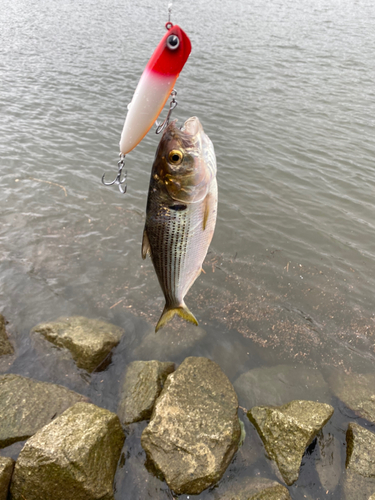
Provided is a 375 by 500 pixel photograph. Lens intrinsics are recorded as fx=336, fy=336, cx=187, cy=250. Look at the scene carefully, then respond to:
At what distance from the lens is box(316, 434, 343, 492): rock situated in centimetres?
428

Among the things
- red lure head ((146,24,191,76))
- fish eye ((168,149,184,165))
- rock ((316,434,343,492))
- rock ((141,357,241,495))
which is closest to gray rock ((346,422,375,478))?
rock ((316,434,343,492))

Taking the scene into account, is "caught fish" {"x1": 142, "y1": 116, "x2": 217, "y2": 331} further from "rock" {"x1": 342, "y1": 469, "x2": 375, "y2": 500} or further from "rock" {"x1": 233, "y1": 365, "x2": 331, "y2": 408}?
"rock" {"x1": 342, "y1": 469, "x2": 375, "y2": 500}

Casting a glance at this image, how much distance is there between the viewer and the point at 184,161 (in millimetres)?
2789

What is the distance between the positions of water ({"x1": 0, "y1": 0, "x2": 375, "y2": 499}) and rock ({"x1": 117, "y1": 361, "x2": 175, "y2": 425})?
0.29 meters

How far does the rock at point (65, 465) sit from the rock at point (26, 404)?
656 mm

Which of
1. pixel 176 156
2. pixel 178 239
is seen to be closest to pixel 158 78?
pixel 176 156

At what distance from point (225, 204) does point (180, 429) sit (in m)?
6.49

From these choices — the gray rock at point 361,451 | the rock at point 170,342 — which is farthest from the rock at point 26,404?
the gray rock at point 361,451

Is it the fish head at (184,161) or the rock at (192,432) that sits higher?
the fish head at (184,161)

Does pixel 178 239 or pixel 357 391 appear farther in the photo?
pixel 357 391

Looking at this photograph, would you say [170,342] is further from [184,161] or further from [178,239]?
[184,161]

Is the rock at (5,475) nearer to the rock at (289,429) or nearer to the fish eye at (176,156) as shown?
the rock at (289,429)

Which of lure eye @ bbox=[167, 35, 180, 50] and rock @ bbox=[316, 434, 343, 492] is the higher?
lure eye @ bbox=[167, 35, 180, 50]

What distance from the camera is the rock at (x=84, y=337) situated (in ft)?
17.8
